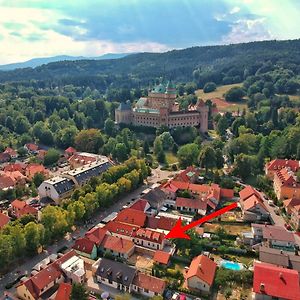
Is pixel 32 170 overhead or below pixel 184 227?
overhead

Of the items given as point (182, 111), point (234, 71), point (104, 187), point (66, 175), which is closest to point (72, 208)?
point (104, 187)

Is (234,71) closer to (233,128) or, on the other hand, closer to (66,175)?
(233,128)

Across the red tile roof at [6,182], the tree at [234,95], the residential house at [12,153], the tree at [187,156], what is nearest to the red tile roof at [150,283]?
the red tile roof at [6,182]

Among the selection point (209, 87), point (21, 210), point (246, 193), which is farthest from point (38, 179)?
point (209, 87)

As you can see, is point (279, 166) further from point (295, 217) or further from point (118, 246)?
point (118, 246)

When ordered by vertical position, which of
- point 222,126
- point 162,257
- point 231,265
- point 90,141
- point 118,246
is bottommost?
point 231,265

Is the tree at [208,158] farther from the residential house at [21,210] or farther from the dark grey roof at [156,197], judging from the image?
the residential house at [21,210]
